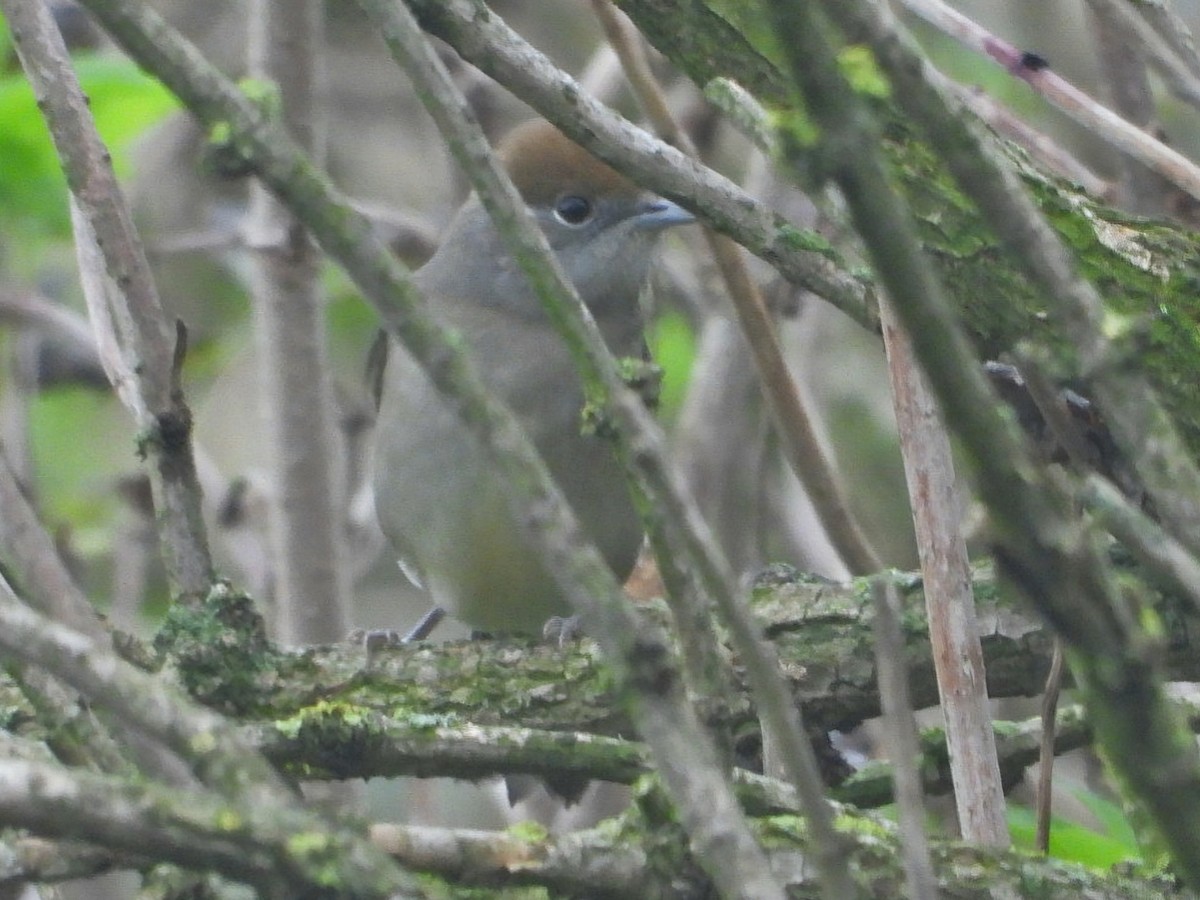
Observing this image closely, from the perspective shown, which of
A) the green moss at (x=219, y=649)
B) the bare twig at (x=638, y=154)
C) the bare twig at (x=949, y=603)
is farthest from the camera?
the green moss at (x=219, y=649)

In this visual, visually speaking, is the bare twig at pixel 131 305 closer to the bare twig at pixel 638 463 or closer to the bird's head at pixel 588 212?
the bare twig at pixel 638 463

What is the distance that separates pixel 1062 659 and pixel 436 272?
8.73ft

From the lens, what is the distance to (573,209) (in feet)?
15.1

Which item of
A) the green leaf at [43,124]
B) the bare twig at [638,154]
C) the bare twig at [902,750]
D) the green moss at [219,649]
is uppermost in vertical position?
the green leaf at [43,124]

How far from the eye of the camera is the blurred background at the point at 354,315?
4574mm

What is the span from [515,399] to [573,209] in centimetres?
70

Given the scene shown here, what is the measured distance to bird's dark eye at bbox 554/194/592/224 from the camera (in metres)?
4.59

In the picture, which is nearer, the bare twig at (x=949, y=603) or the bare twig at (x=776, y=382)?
the bare twig at (x=949, y=603)

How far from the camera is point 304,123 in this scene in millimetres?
4125

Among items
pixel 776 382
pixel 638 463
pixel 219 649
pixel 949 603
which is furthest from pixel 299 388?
pixel 638 463

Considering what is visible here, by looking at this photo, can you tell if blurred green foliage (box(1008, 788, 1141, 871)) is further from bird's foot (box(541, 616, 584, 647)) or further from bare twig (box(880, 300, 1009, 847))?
bird's foot (box(541, 616, 584, 647))

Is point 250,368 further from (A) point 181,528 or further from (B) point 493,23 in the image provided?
(B) point 493,23

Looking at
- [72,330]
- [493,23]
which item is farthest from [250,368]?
[493,23]

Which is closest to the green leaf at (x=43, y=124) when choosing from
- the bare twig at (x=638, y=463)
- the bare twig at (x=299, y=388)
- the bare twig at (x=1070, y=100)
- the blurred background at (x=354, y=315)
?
the blurred background at (x=354, y=315)
